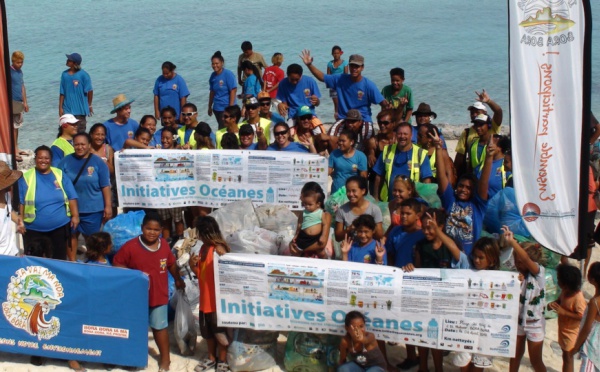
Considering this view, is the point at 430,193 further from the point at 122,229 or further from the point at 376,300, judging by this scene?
the point at 122,229

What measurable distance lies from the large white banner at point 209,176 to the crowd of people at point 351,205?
212 mm

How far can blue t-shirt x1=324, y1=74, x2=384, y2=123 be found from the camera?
11.1 meters

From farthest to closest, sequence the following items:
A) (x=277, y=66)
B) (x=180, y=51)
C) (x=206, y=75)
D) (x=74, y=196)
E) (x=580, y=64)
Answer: (x=180, y=51), (x=206, y=75), (x=277, y=66), (x=74, y=196), (x=580, y=64)

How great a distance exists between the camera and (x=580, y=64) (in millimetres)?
5953

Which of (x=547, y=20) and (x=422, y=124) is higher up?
(x=547, y=20)

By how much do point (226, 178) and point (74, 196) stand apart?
175cm

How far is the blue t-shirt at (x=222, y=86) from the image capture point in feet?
43.3

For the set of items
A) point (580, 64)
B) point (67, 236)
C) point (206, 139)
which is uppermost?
point (580, 64)

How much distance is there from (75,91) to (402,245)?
814 cm

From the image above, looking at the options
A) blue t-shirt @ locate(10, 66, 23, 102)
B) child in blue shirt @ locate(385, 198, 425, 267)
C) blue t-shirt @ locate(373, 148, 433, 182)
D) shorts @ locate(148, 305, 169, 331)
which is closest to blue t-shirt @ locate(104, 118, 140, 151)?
blue t-shirt @ locate(373, 148, 433, 182)

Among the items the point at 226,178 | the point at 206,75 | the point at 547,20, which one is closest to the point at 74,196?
the point at 226,178

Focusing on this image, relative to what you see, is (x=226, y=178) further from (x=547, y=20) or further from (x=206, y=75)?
(x=206, y=75)

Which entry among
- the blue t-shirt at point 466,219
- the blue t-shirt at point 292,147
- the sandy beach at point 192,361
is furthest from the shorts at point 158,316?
the blue t-shirt at point 292,147

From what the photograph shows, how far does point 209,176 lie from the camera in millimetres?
9453
